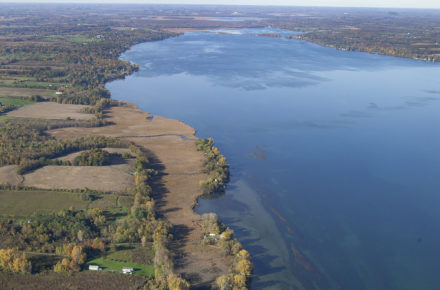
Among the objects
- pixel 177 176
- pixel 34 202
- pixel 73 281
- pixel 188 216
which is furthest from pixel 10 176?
pixel 188 216

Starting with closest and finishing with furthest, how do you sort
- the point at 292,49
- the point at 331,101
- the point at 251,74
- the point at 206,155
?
the point at 206,155
the point at 331,101
the point at 251,74
the point at 292,49

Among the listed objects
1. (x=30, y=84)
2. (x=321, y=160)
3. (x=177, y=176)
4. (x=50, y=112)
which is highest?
(x=30, y=84)

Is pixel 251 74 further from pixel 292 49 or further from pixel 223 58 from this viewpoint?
pixel 292 49

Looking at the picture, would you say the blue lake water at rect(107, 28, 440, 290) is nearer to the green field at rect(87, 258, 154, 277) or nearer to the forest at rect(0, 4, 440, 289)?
the forest at rect(0, 4, 440, 289)

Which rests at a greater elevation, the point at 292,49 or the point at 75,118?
the point at 292,49

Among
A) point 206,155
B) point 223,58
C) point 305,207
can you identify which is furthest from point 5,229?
point 223,58

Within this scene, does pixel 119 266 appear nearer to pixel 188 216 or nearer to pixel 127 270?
pixel 127 270
